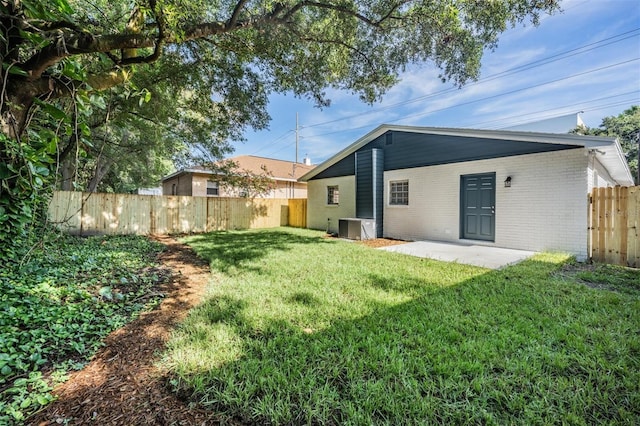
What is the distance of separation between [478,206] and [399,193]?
280cm

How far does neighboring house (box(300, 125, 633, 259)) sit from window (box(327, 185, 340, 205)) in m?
0.25

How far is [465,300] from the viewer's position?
Answer: 3520mm

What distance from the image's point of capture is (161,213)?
11.1 meters

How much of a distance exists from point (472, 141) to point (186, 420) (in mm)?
9021

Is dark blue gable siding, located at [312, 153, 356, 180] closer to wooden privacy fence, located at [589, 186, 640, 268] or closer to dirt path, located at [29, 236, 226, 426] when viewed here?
wooden privacy fence, located at [589, 186, 640, 268]

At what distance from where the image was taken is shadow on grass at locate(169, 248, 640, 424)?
1.68 m

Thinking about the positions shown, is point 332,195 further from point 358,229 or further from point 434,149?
point 434,149

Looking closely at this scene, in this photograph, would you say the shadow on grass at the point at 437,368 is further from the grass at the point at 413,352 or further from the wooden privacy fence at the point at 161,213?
the wooden privacy fence at the point at 161,213

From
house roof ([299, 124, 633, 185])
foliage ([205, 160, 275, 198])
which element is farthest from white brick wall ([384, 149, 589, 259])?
foliage ([205, 160, 275, 198])

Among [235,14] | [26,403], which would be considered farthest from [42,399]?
[235,14]

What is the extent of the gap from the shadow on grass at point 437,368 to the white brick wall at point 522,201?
12.9 ft

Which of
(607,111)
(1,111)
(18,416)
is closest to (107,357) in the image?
(18,416)

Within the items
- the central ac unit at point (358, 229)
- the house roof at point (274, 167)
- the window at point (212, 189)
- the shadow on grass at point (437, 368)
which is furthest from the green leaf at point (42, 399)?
the house roof at point (274, 167)

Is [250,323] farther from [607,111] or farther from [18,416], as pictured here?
[607,111]
